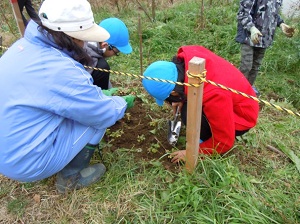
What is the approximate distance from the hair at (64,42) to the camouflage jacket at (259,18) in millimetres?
2244

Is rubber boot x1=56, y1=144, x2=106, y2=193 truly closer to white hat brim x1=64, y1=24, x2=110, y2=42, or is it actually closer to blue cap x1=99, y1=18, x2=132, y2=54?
white hat brim x1=64, y1=24, x2=110, y2=42

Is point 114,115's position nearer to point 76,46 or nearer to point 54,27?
point 76,46

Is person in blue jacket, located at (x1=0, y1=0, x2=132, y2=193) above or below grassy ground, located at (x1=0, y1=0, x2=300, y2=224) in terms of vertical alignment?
above

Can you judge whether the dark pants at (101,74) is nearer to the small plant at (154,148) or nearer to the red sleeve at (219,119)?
the small plant at (154,148)

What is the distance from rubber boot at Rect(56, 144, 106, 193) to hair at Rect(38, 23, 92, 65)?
0.64 metres

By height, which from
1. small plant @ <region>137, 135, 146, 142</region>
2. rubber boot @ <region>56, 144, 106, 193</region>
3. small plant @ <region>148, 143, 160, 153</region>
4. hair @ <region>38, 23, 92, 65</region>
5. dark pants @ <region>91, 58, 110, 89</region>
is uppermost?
hair @ <region>38, 23, 92, 65</region>

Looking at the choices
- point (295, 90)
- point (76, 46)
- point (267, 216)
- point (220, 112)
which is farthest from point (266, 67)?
point (76, 46)

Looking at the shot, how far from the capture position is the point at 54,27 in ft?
4.83

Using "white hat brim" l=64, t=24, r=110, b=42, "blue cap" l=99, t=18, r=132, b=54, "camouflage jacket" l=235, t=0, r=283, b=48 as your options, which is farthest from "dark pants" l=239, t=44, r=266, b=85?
"white hat brim" l=64, t=24, r=110, b=42

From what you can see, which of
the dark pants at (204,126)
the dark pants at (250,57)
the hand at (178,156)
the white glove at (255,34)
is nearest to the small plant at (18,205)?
the hand at (178,156)

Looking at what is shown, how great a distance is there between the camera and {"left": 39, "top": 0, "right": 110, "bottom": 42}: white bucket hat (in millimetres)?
1445

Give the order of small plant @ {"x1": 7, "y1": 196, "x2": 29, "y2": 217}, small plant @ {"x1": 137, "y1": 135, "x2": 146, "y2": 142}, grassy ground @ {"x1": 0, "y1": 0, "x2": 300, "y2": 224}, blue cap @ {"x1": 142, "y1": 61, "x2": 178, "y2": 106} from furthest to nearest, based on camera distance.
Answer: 1. small plant @ {"x1": 137, "y1": 135, "x2": 146, "y2": 142}
2. small plant @ {"x1": 7, "y1": 196, "x2": 29, "y2": 217}
3. blue cap @ {"x1": 142, "y1": 61, "x2": 178, "y2": 106}
4. grassy ground @ {"x1": 0, "y1": 0, "x2": 300, "y2": 224}

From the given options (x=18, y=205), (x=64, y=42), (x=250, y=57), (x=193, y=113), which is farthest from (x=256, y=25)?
(x=18, y=205)

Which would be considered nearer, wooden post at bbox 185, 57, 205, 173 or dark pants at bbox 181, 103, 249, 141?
wooden post at bbox 185, 57, 205, 173
